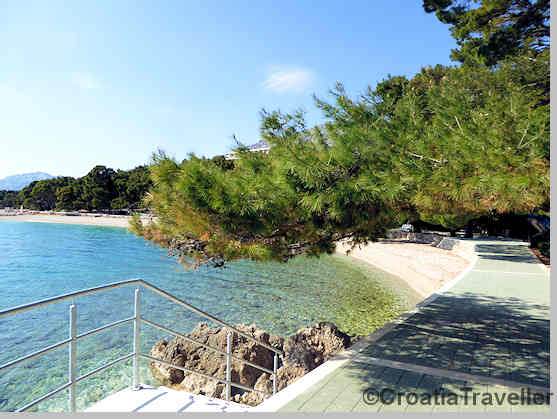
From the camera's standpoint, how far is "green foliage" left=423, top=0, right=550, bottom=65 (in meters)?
9.41

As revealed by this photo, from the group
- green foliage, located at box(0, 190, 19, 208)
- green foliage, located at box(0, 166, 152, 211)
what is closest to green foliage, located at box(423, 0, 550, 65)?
green foliage, located at box(0, 166, 152, 211)

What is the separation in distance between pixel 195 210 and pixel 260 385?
405 cm

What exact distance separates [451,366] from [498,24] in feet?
30.0

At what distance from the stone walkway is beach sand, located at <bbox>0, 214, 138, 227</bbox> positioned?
51.0 metres

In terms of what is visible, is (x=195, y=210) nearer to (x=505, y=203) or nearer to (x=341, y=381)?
(x=341, y=381)

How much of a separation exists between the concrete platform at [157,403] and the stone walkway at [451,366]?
80 cm

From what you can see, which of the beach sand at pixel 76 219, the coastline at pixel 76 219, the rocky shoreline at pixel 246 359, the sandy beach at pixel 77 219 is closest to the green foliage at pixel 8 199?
the coastline at pixel 76 219

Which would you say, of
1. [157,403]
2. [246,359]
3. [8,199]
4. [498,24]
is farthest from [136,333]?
[8,199]

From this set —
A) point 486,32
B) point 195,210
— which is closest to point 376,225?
point 195,210

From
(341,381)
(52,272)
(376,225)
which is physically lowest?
(52,272)

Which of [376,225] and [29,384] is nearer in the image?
[376,225]

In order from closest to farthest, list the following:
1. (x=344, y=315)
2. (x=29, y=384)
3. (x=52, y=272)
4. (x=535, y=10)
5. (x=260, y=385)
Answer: (x=260, y=385) < (x=29, y=384) < (x=535, y=10) < (x=344, y=315) < (x=52, y=272)

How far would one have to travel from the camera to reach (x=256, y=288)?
15.9 meters

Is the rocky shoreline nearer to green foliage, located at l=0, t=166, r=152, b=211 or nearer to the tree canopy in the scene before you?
the tree canopy
